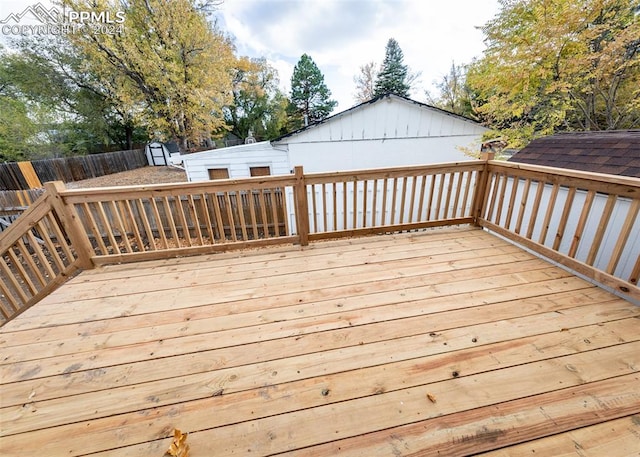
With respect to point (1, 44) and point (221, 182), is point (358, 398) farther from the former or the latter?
point (1, 44)

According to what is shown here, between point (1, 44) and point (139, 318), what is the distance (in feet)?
67.3

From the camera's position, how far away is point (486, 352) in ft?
4.77

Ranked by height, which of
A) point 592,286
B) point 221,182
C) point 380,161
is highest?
point 221,182

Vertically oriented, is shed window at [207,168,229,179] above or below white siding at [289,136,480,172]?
below

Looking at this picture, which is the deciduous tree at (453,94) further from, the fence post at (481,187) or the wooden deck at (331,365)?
the wooden deck at (331,365)

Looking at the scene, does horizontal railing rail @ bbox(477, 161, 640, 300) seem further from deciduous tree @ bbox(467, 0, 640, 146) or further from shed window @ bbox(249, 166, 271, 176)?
shed window @ bbox(249, 166, 271, 176)

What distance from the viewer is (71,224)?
2.44 metres

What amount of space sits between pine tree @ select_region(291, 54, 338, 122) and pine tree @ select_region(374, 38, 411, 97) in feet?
19.1

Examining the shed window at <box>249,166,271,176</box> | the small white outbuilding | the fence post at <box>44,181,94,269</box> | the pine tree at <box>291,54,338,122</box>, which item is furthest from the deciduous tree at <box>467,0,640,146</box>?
the pine tree at <box>291,54,338,122</box>

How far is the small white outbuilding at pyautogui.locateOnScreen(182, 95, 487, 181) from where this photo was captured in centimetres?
606

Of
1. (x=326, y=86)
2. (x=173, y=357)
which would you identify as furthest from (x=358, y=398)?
(x=326, y=86)

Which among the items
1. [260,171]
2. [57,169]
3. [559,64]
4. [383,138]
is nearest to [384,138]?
[383,138]

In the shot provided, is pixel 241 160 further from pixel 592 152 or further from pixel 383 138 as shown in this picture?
pixel 592 152

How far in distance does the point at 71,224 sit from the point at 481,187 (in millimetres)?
4502
